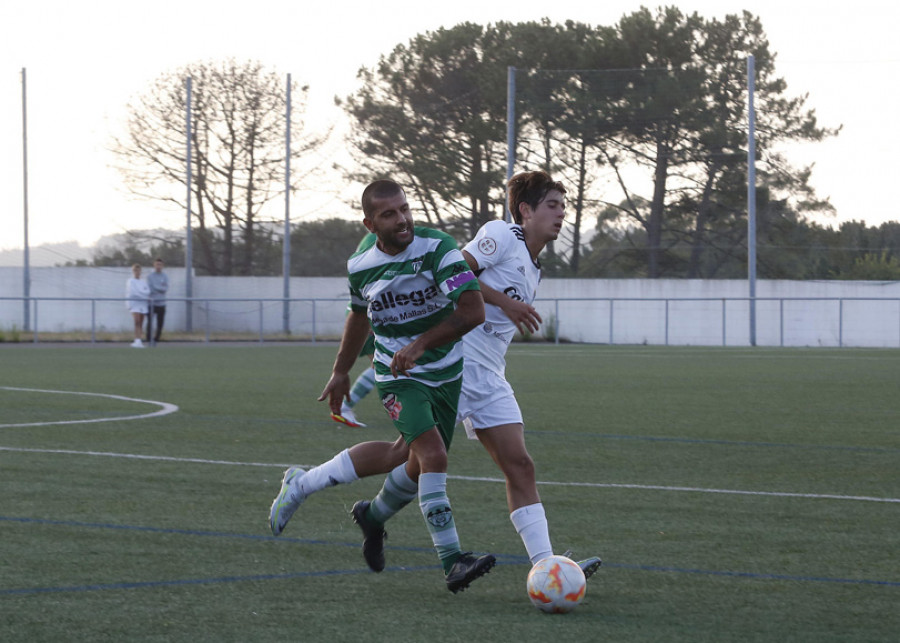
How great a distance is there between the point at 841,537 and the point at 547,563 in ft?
6.45

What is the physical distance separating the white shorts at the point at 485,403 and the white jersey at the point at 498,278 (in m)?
0.09

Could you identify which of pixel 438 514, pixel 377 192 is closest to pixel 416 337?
pixel 377 192

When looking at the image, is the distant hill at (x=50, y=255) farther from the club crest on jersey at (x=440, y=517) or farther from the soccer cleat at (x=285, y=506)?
the club crest on jersey at (x=440, y=517)

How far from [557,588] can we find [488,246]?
1548 mm

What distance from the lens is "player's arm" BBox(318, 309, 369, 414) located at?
541 cm

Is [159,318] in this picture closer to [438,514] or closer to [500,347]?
[500,347]

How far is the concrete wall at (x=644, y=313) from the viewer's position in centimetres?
3406

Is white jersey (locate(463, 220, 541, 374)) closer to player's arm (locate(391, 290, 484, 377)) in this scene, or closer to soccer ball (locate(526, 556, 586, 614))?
player's arm (locate(391, 290, 484, 377))

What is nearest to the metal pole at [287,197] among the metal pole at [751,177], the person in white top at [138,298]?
the person in white top at [138,298]

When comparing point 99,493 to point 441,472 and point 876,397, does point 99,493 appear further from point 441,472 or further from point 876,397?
point 876,397

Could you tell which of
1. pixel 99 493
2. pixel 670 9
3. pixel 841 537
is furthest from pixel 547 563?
pixel 670 9

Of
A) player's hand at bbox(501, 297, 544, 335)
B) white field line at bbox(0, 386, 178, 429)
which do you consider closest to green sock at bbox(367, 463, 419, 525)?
player's hand at bbox(501, 297, 544, 335)

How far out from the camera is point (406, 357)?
4.84 m

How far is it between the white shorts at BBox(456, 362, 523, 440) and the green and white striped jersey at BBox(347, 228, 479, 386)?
12 centimetres
